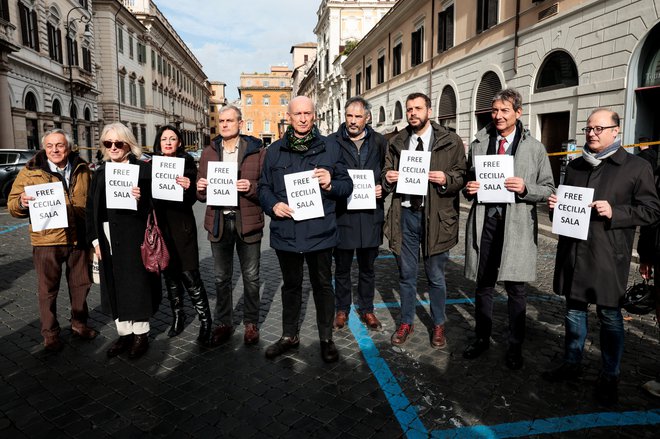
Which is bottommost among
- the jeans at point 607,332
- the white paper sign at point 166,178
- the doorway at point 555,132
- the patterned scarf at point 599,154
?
the jeans at point 607,332

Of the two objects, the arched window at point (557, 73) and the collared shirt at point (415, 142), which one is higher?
the arched window at point (557, 73)

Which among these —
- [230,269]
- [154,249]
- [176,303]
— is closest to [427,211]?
[230,269]

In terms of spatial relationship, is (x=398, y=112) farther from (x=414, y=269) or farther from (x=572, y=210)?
(x=572, y=210)

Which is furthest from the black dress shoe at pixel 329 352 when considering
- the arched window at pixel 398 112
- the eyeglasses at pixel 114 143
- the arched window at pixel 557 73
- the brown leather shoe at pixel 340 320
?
the arched window at pixel 398 112

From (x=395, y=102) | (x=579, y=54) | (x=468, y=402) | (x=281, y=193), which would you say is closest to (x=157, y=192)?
(x=281, y=193)

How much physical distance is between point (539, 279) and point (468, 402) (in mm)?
3602

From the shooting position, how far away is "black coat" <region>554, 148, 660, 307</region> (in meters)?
3.02

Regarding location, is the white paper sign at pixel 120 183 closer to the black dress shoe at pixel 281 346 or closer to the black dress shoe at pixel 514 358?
the black dress shoe at pixel 281 346

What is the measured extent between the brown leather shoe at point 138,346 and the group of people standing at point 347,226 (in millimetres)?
14

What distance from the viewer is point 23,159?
14945mm

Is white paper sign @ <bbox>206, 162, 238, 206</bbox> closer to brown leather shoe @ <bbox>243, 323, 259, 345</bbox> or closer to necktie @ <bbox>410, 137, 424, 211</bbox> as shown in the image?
brown leather shoe @ <bbox>243, 323, 259, 345</bbox>

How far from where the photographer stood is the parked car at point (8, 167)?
14.3 metres

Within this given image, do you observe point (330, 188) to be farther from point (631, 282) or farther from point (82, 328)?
point (631, 282)

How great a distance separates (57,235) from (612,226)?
4512 millimetres
